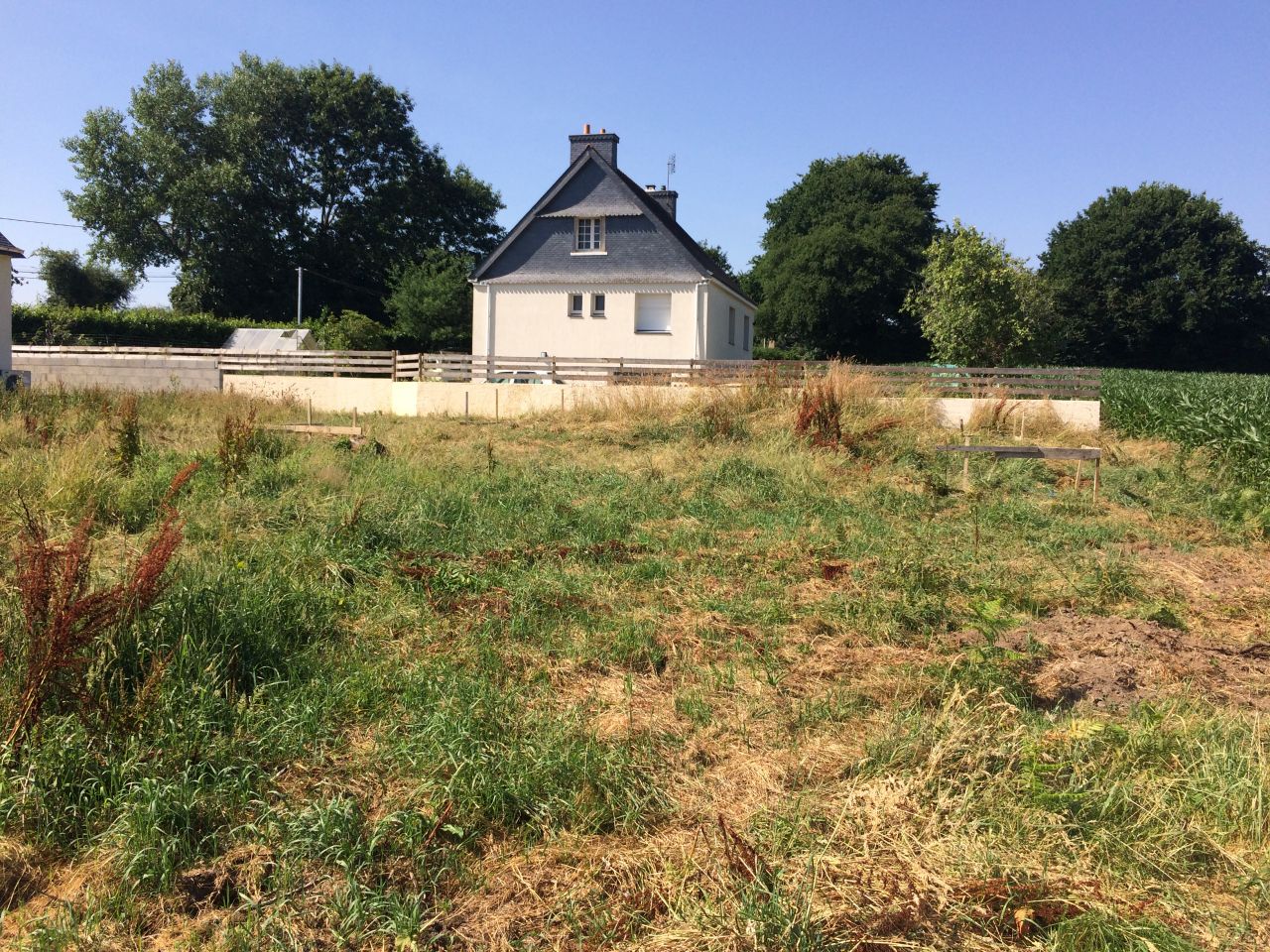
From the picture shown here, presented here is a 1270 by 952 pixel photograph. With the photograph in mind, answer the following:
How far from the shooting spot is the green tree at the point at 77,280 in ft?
152

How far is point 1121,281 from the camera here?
4956cm

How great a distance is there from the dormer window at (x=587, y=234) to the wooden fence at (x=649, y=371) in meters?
5.51

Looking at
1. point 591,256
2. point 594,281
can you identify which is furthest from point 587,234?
point 594,281

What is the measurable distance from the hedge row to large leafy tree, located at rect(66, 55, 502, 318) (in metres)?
Result: 10.0

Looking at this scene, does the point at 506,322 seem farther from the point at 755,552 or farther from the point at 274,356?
the point at 755,552

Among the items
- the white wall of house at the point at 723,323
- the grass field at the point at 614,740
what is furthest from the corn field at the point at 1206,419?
the white wall of house at the point at 723,323

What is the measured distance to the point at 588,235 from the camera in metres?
29.8

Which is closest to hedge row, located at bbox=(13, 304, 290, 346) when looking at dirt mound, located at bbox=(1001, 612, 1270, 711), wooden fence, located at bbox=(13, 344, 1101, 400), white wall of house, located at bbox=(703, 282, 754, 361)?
wooden fence, located at bbox=(13, 344, 1101, 400)

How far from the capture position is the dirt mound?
4629mm

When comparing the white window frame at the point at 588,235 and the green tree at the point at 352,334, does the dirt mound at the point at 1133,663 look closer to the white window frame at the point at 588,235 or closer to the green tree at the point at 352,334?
the white window frame at the point at 588,235

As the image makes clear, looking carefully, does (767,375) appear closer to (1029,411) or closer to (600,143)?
(1029,411)

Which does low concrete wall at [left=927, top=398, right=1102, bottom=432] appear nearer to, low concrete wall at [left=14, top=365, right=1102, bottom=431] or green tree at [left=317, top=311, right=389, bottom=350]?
low concrete wall at [left=14, top=365, right=1102, bottom=431]

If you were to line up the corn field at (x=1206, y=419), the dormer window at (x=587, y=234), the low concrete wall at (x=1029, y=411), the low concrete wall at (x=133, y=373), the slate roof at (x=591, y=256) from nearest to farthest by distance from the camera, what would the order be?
the corn field at (x=1206, y=419) < the low concrete wall at (x=1029, y=411) < the low concrete wall at (x=133, y=373) < the slate roof at (x=591, y=256) < the dormer window at (x=587, y=234)

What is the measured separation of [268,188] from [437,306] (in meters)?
17.3
